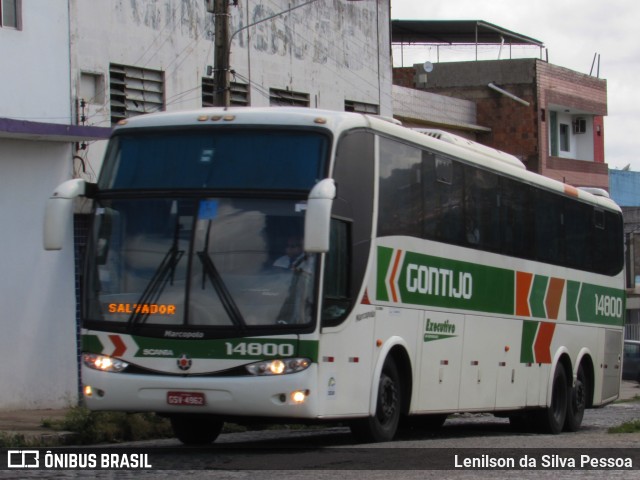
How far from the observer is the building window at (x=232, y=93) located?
968 inches

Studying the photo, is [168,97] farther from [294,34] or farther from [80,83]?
[294,34]

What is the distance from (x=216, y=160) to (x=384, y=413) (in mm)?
3267

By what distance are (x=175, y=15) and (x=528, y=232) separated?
9218mm

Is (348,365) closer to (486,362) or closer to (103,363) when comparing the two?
(103,363)

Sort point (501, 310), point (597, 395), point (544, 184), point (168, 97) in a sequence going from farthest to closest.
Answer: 1. point (168, 97)
2. point (597, 395)
3. point (544, 184)
4. point (501, 310)

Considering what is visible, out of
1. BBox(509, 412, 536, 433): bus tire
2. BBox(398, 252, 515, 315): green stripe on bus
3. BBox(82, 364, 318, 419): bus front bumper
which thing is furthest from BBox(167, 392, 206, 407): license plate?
BBox(509, 412, 536, 433): bus tire

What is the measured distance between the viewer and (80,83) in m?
21.4

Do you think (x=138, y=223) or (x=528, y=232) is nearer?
(x=138, y=223)

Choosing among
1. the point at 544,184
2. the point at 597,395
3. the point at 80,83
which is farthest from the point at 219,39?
the point at 597,395

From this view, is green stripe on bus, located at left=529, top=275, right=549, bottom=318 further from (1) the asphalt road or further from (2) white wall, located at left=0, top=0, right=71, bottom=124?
(2) white wall, located at left=0, top=0, right=71, bottom=124

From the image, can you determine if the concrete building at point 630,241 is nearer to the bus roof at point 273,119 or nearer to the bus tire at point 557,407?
the bus tire at point 557,407

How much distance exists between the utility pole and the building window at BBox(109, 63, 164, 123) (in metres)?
3.86

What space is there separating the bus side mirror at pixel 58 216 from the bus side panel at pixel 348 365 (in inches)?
103

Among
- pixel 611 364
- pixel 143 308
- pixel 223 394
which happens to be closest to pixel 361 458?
pixel 223 394
